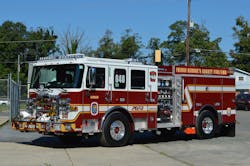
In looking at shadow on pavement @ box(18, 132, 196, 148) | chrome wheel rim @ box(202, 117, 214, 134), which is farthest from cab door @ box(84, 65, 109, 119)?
chrome wheel rim @ box(202, 117, 214, 134)

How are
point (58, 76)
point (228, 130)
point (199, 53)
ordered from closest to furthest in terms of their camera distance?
point (58, 76) → point (228, 130) → point (199, 53)

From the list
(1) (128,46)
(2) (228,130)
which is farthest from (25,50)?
(2) (228,130)

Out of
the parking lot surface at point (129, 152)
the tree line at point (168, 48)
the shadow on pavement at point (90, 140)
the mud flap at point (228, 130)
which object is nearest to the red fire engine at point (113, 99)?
the parking lot surface at point (129, 152)

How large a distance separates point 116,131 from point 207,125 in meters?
4.33

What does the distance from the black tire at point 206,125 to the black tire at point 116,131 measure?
3308 mm

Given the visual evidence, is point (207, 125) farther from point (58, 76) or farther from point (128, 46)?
point (128, 46)

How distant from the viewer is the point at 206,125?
17.1 meters

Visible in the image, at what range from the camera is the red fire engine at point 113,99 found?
43.5 feet

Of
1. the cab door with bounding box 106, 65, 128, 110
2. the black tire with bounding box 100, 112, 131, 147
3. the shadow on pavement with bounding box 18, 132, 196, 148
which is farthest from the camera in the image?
the shadow on pavement with bounding box 18, 132, 196, 148

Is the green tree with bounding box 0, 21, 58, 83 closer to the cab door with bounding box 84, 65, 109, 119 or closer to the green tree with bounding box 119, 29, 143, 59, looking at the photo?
the green tree with bounding box 119, 29, 143, 59

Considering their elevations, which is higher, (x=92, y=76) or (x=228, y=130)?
(x=92, y=76)

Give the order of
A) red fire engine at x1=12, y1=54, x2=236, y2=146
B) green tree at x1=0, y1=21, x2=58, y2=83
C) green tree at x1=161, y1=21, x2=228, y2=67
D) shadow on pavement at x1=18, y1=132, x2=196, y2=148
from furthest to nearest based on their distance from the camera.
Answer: green tree at x1=0, y1=21, x2=58, y2=83
green tree at x1=161, y1=21, x2=228, y2=67
shadow on pavement at x1=18, y1=132, x2=196, y2=148
red fire engine at x1=12, y1=54, x2=236, y2=146

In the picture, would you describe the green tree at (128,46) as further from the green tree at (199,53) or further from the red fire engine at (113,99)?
the red fire engine at (113,99)

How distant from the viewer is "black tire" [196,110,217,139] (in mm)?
16719
